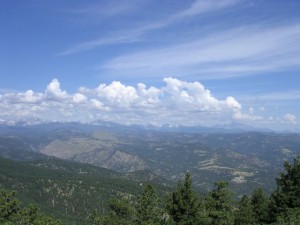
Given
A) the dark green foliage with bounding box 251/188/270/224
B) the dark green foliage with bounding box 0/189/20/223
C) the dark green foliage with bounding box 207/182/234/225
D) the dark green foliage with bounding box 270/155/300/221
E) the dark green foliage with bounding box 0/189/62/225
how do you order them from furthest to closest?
the dark green foliage with bounding box 251/188/270/224 < the dark green foliage with bounding box 0/189/20/223 < the dark green foliage with bounding box 0/189/62/225 < the dark green foliage with bounding box 270/155/300/221 < the dark green foliage with bounding box 207/182/234/225

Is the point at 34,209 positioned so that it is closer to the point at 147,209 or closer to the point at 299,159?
the point at 147,209

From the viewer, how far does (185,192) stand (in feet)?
200

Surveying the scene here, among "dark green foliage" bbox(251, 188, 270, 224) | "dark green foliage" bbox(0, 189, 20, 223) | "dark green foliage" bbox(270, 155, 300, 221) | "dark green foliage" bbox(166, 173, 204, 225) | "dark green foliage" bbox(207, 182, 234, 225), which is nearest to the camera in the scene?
"dark green foliage" bbox(166, 173, 204, 225)

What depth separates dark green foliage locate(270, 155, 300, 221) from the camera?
223 ft

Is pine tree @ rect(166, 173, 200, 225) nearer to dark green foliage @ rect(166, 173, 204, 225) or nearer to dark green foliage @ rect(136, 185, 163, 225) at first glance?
dark green foliage @ rect(166, 173, 204, 225)

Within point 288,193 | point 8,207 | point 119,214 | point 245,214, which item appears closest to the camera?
point 288,193

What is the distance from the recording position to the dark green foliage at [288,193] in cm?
6794

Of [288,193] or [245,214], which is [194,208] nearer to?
[245,214]

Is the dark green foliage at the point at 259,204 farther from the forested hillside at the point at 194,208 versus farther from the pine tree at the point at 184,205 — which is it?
the pine tree at the point at 184,205

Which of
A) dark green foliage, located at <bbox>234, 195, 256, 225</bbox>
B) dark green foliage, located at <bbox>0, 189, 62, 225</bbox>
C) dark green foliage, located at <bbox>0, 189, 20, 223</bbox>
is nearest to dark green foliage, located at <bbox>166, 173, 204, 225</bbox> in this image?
dark green foliage, located at <bbox>234, 195, 256, 225</bbox>

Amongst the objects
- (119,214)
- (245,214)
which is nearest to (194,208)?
(245,214)

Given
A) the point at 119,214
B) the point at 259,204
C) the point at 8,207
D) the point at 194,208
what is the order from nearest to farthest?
the point at 194,208
the point at 8,207
the point at 119,214
the point at 259,204

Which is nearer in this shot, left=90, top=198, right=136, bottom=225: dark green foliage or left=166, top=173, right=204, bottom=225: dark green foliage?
left=166, top=173, right=204, bottom=225: dark green foliage

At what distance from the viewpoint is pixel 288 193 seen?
6850 centimetres
